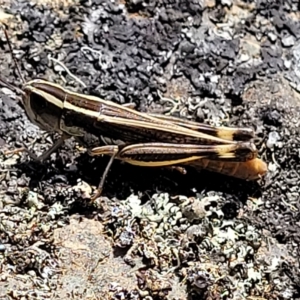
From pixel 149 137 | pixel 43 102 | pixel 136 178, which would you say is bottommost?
pixel 136 178

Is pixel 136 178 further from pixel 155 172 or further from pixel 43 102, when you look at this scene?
pixel 43 102

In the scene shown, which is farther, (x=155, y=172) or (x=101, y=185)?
(x=155, y=172)

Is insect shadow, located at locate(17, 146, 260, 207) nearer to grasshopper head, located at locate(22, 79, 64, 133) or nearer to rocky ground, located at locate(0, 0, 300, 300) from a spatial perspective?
rocky ground, located at locate(0, 0, 300, 300)

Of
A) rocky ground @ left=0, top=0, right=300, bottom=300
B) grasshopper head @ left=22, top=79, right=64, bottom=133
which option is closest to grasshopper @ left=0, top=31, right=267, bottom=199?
grasshopper head @ left=22, top=79, right=64, bottom=133

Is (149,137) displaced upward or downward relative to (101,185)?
upward

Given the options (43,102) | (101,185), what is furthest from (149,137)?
(43,102)

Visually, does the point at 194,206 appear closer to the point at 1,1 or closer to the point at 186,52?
the point at 186,52
